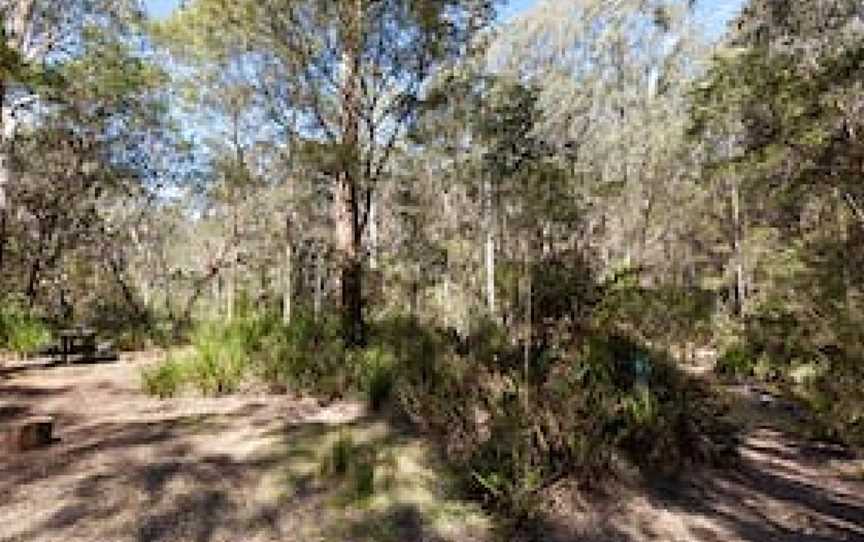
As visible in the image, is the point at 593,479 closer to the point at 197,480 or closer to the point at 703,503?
the point at 703,503

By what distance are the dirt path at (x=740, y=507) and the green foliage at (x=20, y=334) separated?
8802mm

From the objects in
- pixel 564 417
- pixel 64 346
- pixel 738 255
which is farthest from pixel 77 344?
pixel 738 255

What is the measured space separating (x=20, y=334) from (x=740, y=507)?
10.1m

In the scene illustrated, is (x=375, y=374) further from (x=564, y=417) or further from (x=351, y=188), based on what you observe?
(x=351, y=188)

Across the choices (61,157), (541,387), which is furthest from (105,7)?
(541,387)

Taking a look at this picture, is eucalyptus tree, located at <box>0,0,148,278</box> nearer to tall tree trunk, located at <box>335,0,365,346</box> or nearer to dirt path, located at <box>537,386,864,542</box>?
tall tree trunk, located at <box>335,0,365,346</box>

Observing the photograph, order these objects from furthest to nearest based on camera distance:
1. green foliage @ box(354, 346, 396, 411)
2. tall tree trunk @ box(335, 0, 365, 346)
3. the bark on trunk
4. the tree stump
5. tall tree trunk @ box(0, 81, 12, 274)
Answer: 1. the bark on trunk
2. tall tree trunk @ box(0, 81, 12, 274)
3. tall tree trunk @ box(335, 0, 365, 346)
4. green foliage @ box(354, 346, 396, 411)
5. the tree stump

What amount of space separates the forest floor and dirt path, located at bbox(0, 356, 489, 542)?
1 centimetres

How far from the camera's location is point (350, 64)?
10.8 metres

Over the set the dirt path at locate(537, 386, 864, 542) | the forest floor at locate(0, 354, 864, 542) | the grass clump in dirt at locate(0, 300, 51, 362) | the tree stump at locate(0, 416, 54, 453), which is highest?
the grass clump in dirt at locate(0, 300, 51, 362)

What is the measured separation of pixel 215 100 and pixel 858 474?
738 inches

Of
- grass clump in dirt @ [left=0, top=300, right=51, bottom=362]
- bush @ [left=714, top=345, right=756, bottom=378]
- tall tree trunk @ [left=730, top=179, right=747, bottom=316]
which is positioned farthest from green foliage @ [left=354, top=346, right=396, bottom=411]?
tall tree trunk @ [left=730, top=179, right=747, bottom=316]

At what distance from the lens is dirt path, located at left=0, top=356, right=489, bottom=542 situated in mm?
5605

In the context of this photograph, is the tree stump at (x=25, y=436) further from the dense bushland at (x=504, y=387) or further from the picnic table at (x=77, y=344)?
the picnic table at (x=77, y=344)
